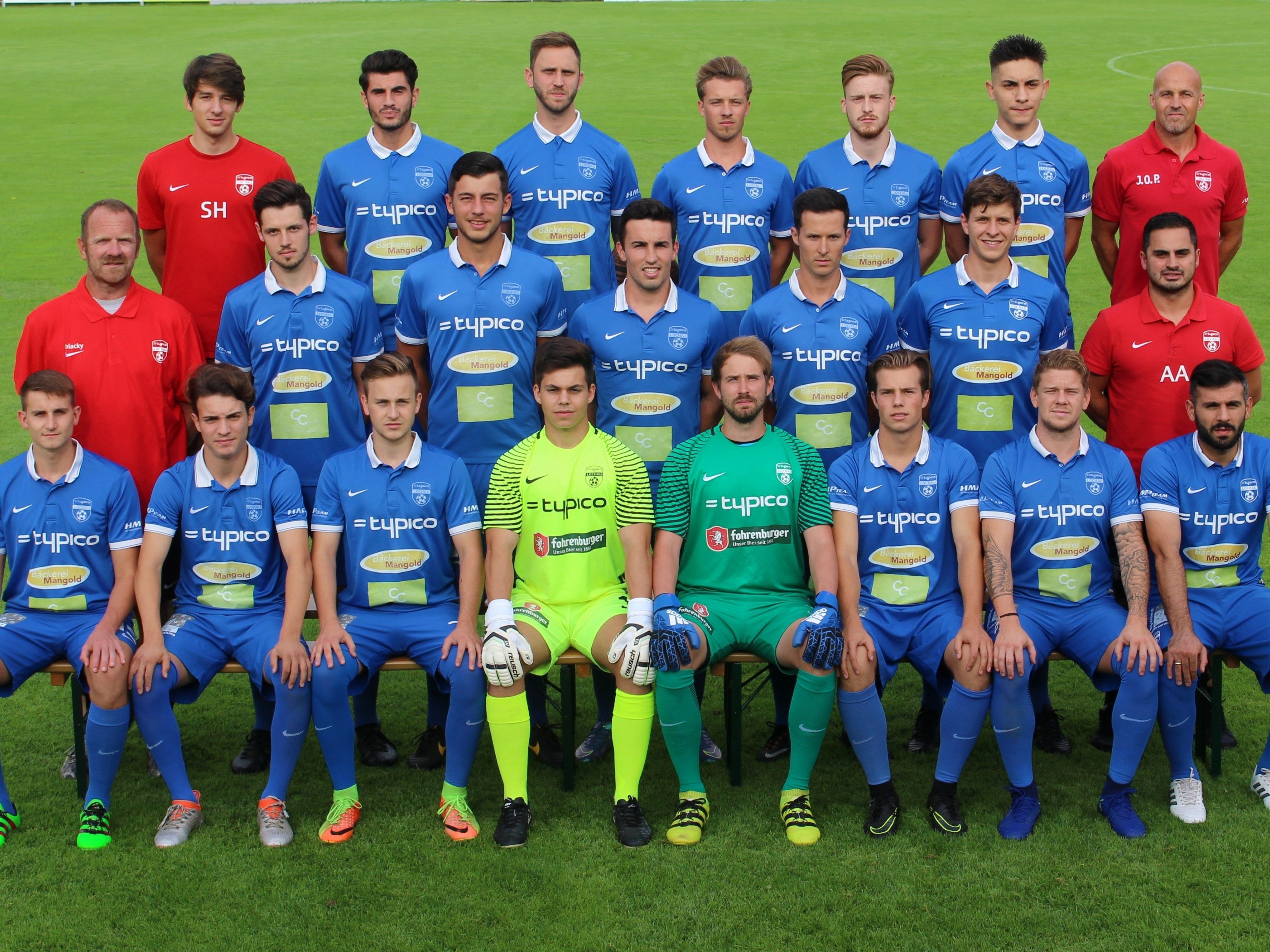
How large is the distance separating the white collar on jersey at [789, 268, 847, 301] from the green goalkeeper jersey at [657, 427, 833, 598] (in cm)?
74

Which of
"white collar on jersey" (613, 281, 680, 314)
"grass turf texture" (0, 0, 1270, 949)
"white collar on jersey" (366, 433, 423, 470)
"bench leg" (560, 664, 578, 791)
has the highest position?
"white collar on jersey" (613, 281, 680, 314)

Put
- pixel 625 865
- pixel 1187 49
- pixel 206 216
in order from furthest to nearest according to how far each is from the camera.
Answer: pixel 1187 49, pixel 206 216, pixel 625 865

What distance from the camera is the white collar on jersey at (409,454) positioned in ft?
16.4

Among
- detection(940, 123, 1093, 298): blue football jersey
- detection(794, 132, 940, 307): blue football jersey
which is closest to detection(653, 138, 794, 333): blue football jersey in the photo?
detection(794, 132, 940, 307): blue football jersey

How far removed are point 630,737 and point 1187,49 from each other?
3426 cm

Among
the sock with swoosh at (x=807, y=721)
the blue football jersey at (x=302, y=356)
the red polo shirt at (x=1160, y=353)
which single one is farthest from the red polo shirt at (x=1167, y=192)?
the blue football jersey at (x=302, y=356)

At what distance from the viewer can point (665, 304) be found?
5.46 metres

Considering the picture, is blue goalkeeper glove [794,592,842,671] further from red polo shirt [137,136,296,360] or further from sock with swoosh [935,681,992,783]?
red polo shirt [137,136,296,360]

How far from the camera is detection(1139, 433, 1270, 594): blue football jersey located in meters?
4.90

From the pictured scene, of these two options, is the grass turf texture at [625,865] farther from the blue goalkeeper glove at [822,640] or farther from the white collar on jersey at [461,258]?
the white collar on jersey at [461,258]

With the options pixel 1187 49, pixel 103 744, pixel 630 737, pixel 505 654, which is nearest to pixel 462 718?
pixel 505 654

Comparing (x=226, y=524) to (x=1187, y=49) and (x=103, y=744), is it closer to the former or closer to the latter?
(x=103, y=744)

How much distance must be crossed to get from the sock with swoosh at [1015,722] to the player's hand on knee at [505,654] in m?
1.70

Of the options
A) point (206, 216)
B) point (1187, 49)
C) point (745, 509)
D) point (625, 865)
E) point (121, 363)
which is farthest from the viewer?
point (1187, 49)
